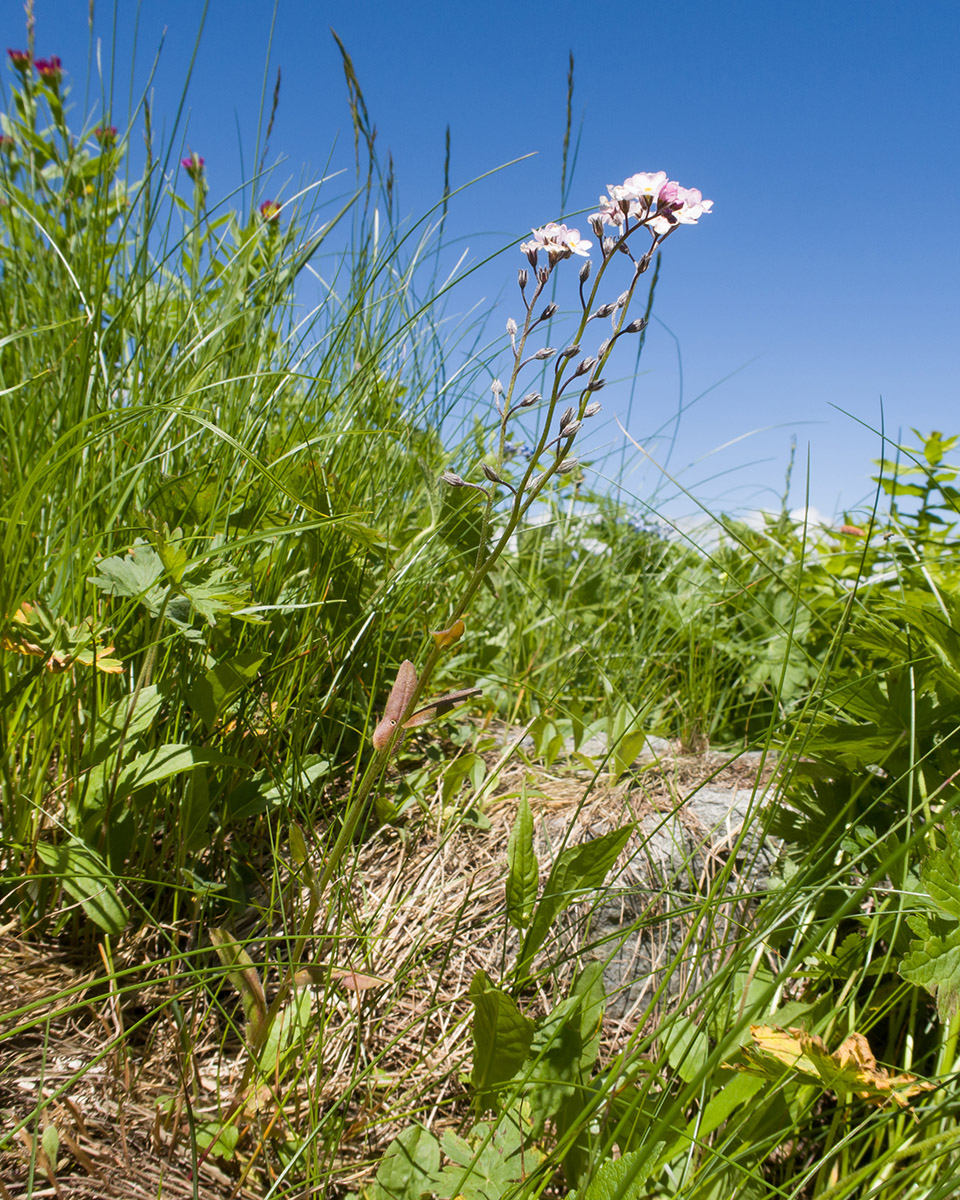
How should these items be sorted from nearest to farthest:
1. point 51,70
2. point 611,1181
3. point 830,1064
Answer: point 611,1181
point 830,1064
point 51,70

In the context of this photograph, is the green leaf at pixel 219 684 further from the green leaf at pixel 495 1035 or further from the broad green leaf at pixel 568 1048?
the broad green leaf at pixel 568 1048

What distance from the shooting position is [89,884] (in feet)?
3.18

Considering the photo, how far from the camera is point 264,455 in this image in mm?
1424

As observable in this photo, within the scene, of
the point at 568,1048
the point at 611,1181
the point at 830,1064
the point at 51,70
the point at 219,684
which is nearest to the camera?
the point at 611,1181

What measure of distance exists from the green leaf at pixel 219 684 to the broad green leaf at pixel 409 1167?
0.59m

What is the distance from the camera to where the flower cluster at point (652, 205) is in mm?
864

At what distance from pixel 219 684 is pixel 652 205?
877 mm

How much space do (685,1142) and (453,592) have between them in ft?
3.70

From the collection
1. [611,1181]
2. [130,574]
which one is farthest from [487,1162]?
[130,574]

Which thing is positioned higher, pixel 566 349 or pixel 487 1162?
pixel 566 349

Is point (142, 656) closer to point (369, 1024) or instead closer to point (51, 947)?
point (51, 947)

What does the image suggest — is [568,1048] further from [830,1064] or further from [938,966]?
[938,966]

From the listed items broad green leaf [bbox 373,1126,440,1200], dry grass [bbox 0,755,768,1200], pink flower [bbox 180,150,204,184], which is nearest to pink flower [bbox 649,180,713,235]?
dry grass [bbox 0,755,768,1200]

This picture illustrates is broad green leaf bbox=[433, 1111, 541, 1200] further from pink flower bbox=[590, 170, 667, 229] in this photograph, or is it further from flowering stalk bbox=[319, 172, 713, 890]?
pink flower bbox=[590, 170, 667, 229]
